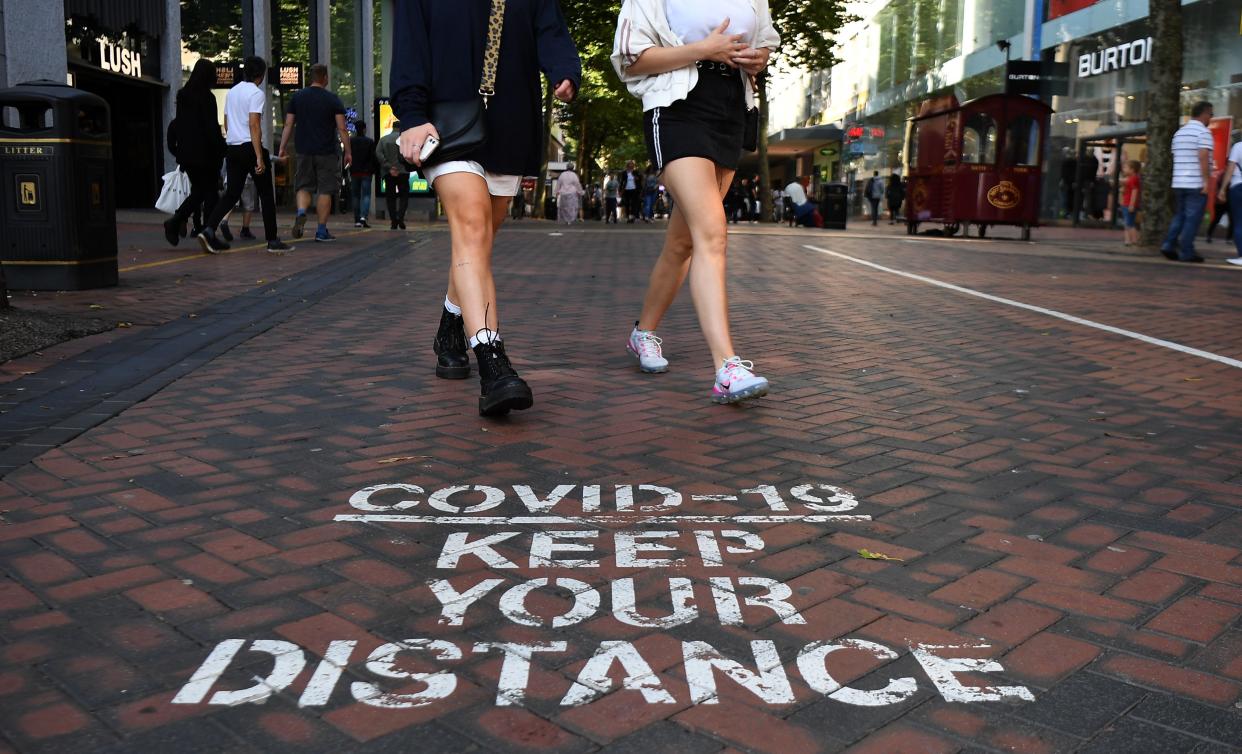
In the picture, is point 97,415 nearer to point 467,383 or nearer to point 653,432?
point 467,383

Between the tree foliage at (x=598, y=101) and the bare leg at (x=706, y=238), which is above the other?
the tree foliage at (x=598, y=101)

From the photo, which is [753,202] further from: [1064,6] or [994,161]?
[994,161]

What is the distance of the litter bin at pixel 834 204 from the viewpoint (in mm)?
31969

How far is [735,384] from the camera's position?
4871mm

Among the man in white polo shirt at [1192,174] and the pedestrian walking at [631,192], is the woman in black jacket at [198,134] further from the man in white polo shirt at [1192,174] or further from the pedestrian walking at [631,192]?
the pedestrian walking at [631,192]

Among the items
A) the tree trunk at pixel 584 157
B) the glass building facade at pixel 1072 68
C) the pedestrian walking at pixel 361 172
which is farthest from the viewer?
the tree trunk at pixel 584 157

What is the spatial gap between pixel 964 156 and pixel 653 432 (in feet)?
71.4

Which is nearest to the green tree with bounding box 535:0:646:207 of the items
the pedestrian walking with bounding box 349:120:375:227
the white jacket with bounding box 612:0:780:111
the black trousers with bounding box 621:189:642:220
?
the black trousers with bounding box 621:189:642:220

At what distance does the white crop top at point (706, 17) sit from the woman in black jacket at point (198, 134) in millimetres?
8611

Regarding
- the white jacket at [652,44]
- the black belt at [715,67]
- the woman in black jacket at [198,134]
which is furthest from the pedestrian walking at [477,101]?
the woman in black jacket at [198,134]

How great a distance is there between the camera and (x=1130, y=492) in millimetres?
3779

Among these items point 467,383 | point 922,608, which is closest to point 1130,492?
point 922,608

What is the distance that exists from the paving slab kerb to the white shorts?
883 mm

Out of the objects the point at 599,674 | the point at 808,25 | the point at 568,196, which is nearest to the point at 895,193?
the point at 808,25
